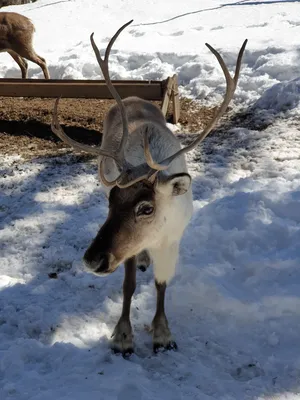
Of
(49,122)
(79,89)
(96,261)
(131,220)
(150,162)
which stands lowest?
(49,122)

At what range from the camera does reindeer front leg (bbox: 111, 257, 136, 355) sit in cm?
338

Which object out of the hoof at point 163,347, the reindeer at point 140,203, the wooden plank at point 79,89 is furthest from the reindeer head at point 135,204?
the wooden plank at point 79,89

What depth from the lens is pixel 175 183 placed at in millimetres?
3021

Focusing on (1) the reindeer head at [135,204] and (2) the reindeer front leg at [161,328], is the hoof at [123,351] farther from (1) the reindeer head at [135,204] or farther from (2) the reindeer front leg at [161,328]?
(1) the reindeer head at [135,204]

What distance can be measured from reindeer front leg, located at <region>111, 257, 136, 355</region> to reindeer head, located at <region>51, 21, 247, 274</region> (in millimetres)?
409

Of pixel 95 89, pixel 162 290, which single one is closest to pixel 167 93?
pixel 95 89

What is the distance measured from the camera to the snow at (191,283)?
10.3ft

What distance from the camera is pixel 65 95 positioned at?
705cm

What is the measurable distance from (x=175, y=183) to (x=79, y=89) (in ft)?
14.0

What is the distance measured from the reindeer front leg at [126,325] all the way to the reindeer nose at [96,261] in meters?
0.64

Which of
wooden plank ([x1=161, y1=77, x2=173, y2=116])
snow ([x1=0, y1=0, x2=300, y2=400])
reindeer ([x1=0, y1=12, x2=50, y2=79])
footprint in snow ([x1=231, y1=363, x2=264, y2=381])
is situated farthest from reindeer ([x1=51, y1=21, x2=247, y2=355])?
reindeer ([x1=0, y1=12, x2=50, y2=79])

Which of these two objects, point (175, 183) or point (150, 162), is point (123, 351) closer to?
point (175, 183)

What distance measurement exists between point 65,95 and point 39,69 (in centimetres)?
278

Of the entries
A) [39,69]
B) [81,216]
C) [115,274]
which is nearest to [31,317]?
[115,274]
